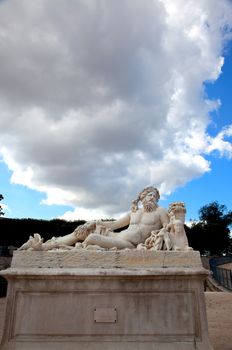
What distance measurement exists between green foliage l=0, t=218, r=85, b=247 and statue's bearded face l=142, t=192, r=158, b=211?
21043mm

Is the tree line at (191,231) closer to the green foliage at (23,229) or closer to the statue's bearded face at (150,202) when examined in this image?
the green foliage at (23,229)

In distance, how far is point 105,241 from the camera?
5.13 meters

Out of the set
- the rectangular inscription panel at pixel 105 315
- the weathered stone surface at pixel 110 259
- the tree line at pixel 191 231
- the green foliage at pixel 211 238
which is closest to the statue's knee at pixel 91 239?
the weathered stone surface at pixel 110 259

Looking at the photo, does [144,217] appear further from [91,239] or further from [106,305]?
[106,305]

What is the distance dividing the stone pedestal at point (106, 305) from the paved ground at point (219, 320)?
2.14m

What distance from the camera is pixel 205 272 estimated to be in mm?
4574

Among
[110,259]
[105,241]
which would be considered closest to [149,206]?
[105,241]

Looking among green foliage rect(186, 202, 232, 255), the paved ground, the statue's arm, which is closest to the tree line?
green foliage rect(186, 202, 232, 255)

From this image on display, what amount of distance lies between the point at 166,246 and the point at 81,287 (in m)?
1.43

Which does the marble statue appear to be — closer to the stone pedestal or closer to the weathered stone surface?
the weathered stone surface

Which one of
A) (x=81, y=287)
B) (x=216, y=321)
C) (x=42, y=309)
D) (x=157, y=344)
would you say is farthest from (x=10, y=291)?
(x=216, y=321)

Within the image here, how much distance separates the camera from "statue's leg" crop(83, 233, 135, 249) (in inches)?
201

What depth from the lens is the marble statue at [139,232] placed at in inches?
198

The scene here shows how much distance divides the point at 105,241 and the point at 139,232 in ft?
2.22
